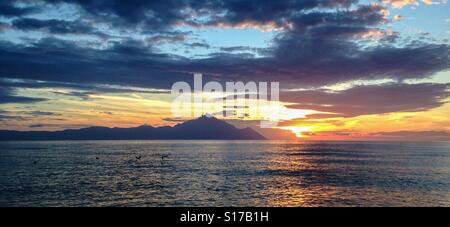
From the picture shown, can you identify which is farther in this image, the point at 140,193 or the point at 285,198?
the point at 140,193

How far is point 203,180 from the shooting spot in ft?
234

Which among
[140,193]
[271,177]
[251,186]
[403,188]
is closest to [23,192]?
[140,193]

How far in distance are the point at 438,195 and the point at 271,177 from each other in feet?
101

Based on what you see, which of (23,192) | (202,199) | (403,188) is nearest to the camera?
(202,199)

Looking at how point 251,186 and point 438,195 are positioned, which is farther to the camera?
point 251,186
